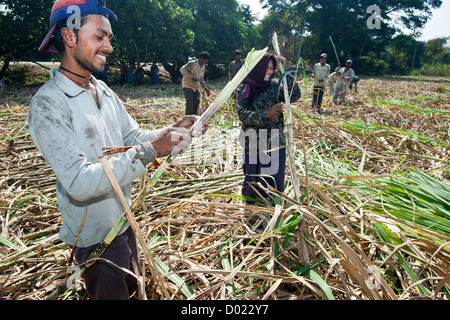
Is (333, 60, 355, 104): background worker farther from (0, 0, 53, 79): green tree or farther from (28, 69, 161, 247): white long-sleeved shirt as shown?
(0, 0, 53, 79): green tree

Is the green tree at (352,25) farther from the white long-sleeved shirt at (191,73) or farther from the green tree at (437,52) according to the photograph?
the white long-sleeved shirt at (191,73)

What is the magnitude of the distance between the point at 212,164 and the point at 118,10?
1202cm

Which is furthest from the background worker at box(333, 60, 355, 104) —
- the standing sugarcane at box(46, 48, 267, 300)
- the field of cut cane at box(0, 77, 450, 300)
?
the standing sugarcane at box(46, 48, 267, 300)

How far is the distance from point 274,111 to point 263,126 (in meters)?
0.20

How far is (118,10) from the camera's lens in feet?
39.3

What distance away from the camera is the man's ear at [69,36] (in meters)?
1.13

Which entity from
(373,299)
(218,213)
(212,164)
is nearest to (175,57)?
(212,164)

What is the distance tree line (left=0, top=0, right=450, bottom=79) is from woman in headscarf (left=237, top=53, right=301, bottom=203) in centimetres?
124

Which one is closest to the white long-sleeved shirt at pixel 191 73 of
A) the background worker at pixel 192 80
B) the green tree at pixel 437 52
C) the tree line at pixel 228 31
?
the background worker at pixel 192 80

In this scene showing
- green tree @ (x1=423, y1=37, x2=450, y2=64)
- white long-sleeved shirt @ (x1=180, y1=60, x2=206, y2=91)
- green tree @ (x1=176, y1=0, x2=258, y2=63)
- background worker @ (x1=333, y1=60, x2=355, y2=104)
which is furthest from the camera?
green tree @ (x1=423, y1=37, x2=450, y2=64)

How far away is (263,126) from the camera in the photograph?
230 centimetres

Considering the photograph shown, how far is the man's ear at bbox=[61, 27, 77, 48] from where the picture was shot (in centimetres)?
113

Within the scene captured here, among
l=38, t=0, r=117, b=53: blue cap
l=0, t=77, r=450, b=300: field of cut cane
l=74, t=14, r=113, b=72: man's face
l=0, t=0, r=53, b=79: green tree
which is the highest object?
l=0, t=0, r=53, b=79: green tree
